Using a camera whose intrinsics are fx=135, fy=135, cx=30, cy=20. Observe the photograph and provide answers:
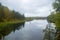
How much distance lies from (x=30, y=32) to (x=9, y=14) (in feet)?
1.50

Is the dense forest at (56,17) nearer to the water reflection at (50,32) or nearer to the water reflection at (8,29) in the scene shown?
the water reflection at (50,32)

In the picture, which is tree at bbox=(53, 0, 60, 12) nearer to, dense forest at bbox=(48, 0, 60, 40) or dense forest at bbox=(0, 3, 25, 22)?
dense forest at bbox=(48, 0, 60, 40)

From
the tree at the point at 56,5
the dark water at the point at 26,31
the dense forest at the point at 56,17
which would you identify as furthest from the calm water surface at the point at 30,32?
the tree at the point at 56,5

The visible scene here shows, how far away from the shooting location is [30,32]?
2.22 meters

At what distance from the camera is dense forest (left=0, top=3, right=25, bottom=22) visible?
2197mm

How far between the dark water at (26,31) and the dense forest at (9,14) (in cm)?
12

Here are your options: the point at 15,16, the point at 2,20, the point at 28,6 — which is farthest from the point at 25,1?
the point at 2,20

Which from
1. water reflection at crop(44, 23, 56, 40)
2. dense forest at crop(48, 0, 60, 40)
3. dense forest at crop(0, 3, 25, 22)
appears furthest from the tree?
dense forest at crop(0, 3, 25, 22)

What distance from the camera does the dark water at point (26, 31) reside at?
85.4 inches

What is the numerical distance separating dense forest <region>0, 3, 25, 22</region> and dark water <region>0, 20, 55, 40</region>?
0.40ft

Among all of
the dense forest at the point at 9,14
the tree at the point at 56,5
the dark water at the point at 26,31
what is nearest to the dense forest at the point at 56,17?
the tree at the point at 56,5

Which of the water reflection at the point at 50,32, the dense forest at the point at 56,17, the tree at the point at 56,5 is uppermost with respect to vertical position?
the tree at the point at 56,5

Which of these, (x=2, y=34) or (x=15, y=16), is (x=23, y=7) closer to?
(x=15, y=16)

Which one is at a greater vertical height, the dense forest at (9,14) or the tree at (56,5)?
the tree at (56,5)
